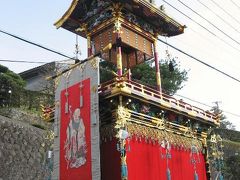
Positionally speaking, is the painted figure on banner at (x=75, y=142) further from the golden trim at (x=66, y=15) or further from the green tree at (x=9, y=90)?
the green tree at (x=9, y=90)

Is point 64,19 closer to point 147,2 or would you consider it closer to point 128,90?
point 147,2

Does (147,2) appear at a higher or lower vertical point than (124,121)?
higher

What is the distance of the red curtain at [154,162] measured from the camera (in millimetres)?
13359

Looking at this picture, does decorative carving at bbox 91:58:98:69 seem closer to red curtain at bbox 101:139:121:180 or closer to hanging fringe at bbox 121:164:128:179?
red curtain at bbox 101:139:121:180

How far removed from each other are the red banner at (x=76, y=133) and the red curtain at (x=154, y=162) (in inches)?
61.3

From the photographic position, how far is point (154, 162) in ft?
46.9

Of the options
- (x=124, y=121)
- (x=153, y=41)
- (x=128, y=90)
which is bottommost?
(x=124, y=121)

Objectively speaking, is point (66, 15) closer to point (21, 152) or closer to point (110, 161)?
point (110, 161)

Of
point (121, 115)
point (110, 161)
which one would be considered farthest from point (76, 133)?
point (121, 115)

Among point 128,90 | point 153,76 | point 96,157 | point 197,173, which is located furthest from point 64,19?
point 153,76

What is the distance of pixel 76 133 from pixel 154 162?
3.15m

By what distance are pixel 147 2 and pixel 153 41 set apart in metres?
2.27

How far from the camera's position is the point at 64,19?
16.8 meters

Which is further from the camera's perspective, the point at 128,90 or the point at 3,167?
the point at 3,167
